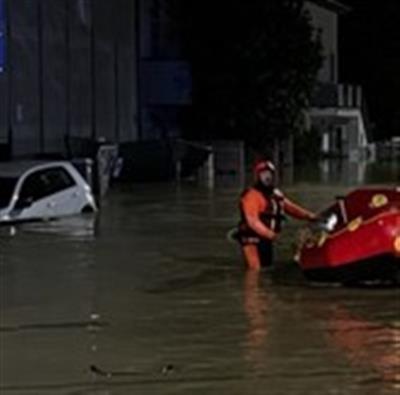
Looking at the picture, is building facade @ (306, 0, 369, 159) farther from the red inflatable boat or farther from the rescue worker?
the red inflatable boat

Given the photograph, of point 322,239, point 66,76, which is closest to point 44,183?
point 322,239

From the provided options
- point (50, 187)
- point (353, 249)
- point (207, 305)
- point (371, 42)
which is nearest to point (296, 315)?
point (207, 305)

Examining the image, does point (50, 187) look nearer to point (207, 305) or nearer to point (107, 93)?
point (207, 305)

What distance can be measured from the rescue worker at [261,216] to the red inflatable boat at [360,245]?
3.40 feet

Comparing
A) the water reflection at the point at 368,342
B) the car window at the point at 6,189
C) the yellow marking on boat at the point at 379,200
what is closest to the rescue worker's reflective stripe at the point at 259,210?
the yellow marking on boat at the point at 379,200

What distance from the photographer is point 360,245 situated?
16922mm

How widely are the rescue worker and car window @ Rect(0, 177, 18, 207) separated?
373 inches

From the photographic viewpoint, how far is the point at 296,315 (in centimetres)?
1488

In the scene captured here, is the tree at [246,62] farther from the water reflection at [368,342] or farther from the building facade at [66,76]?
the water reflection at [368,342]

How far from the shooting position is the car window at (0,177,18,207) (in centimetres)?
2795

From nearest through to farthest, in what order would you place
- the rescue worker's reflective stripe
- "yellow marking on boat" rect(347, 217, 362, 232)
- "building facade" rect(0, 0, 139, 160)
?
"yellow marking on boat" rect(347, 217, 362, 232), the rescue worker's reflective stripe, "building facade" rect(0, 0, 139, 160)

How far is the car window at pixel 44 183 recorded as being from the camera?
28422 mm

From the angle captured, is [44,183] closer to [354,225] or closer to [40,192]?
[40,192]

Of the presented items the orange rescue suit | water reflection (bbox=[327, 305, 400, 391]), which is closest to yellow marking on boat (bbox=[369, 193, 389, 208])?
the orange rescue suit
